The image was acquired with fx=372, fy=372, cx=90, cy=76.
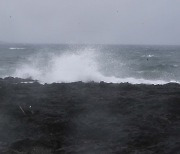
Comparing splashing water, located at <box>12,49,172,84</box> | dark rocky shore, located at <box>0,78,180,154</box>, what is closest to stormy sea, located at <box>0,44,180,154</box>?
dark rocky shore, located at <box>0,78,180,154</box>

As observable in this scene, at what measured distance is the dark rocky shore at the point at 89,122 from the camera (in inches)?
389

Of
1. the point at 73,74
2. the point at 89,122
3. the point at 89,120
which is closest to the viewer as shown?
the point at 89,122

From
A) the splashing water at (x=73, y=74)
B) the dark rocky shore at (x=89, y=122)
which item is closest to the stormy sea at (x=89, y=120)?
the dark rocky shore at (x=89, y=122)

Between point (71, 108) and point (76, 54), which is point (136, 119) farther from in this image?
point (76, 54)

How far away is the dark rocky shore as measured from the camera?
9.88 metres

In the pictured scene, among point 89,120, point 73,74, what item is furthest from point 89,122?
point 73,74

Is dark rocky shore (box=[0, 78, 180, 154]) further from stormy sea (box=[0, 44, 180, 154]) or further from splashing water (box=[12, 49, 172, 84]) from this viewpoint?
splashing water (box=[12, 49, 172, 84])

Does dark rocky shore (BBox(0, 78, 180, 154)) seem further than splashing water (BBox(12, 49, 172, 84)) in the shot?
No

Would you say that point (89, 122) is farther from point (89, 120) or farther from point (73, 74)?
point (73, 74)

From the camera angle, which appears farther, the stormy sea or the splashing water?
the splashing water

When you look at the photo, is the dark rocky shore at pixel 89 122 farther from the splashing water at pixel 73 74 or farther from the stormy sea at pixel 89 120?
the splashing water at pixel 73 74

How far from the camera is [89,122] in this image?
11.8 metres

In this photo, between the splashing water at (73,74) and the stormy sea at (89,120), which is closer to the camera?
the stormy sea at (89,120)

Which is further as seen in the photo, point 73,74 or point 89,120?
point 73,74
